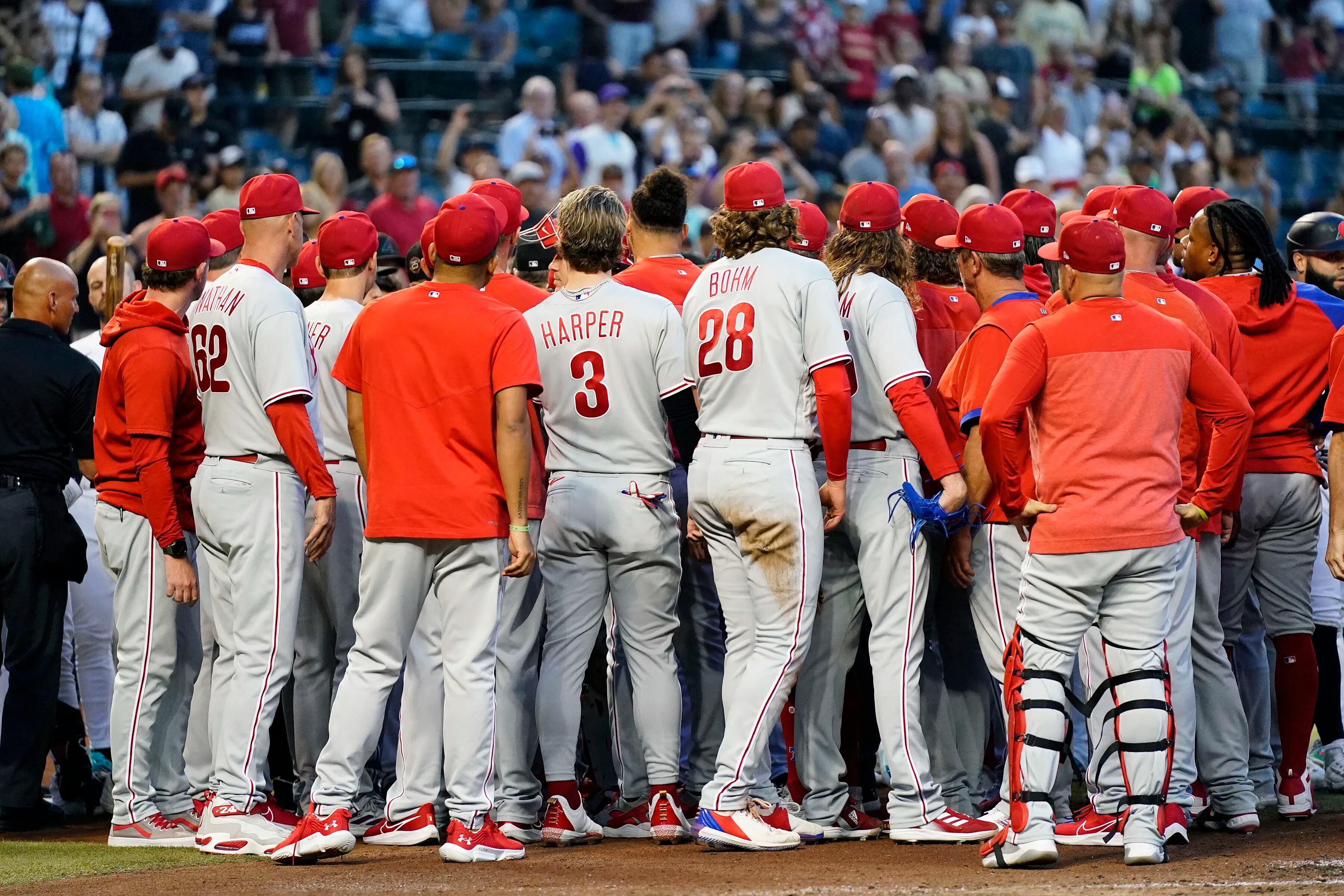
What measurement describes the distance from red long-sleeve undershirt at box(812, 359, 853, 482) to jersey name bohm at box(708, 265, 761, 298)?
1.29 ft

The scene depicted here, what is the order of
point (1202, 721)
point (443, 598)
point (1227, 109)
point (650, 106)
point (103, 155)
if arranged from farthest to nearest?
point (1227, 109) → point (650, 106) → point (103, 155) → point (1202, 721) → point (443, 598)

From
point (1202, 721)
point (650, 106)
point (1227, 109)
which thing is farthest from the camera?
point (1227, 109)

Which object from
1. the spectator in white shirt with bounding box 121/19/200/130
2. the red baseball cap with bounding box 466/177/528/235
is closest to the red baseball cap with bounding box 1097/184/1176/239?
the red baseball cap with bounding box 466/177/528/235

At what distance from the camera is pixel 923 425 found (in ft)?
17.5

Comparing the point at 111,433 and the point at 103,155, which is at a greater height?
the point at 103,155

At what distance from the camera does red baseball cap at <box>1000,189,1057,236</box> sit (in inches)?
248

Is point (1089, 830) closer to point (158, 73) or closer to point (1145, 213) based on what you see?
→ point (1145, 213)

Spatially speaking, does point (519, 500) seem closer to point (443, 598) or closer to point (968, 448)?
point (443, 598)

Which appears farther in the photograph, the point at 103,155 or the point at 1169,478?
the point at 103,155

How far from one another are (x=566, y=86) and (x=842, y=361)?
10.8 m

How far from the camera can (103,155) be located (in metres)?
12.9

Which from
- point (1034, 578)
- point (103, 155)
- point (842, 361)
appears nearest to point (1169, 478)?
point (1034, 578)

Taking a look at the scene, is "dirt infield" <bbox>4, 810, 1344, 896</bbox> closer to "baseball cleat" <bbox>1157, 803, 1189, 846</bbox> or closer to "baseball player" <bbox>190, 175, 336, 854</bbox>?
"baseball cleat" <bbox>1157, 803, 1189, 846</bbox>

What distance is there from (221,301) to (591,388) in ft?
4.44
